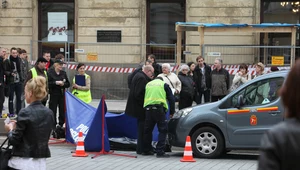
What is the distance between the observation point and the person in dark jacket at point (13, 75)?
43.2 ft

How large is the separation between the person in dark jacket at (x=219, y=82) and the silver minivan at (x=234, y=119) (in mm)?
3538

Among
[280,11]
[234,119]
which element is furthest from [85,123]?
[280,11]

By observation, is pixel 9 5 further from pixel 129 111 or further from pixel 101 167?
pixel 101 167

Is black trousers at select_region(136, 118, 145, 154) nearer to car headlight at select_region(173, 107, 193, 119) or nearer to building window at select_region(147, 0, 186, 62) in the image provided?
car headlight at select_region(173, 107, 193, 119)

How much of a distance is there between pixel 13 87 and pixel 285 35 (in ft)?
37.9

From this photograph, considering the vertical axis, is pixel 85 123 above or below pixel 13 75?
below

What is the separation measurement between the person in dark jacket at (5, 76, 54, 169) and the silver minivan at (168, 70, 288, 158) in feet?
17.4

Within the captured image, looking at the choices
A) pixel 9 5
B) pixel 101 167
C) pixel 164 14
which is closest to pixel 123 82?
pixel 164 14

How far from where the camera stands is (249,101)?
10.1 metres

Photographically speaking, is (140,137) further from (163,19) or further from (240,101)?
(163,19)

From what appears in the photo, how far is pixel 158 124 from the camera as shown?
10.3 m

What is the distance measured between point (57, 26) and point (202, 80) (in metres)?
10.2

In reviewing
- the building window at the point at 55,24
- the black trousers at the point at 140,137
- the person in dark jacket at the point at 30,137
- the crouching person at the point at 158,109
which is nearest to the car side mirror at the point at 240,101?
the crouching person at the point at 158,109

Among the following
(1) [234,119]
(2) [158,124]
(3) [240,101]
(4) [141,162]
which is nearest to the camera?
(4) [141,162]
